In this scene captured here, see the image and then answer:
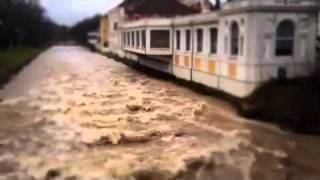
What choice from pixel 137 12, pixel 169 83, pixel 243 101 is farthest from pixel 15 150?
pixel 137 12

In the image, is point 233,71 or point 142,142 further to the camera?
point 233,71

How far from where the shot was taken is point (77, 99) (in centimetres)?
2748

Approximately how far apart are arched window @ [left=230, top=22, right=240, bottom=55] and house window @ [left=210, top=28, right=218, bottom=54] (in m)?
2.81

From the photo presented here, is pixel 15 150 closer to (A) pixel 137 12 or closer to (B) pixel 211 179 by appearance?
(B) pixel 211 179

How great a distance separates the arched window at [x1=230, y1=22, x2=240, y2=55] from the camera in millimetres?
24125

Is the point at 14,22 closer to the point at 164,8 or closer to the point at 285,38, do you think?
the point at 164,8

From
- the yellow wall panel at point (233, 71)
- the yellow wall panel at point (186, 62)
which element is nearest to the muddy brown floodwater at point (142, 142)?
the yellow wall panel at point (233, 71)

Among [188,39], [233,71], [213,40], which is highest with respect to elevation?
[213,40]

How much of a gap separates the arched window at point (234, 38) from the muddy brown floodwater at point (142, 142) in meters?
2.13

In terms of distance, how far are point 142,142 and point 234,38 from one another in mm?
8446

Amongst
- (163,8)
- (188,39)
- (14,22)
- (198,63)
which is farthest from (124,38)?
(198,63)

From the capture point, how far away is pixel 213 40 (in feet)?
92.7

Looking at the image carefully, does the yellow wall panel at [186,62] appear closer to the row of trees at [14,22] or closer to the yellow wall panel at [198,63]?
the yellow wall panel at [198,63]

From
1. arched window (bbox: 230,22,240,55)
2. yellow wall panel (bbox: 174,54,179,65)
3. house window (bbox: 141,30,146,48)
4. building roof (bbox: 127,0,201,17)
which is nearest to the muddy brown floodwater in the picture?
arched window (bbox: 230,22,240,55)
